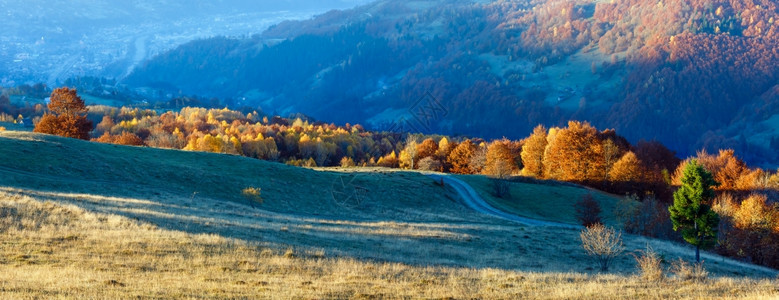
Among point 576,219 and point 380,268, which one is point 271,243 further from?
point 576,219

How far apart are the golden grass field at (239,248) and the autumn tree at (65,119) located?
36.9 m

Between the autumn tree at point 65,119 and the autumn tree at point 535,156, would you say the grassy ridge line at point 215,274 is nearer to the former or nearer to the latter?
the autumn tree at point 65,119

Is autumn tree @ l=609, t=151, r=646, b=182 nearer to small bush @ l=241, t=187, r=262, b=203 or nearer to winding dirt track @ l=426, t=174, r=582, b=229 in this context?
winding dirt track @ l=426, t=174, r=582, b=229

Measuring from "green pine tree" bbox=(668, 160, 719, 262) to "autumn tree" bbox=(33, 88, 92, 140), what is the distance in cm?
9756

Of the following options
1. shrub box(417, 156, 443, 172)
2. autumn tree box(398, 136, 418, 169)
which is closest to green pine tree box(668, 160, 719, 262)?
shrub box(417, 156, 443, 172)

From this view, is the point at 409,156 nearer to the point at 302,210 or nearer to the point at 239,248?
the point at 302,210

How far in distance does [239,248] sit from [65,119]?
3574 inches

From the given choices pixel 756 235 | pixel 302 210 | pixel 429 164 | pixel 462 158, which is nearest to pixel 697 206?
pixel 756 235

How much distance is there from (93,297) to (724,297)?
2521cm

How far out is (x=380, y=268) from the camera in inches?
1196

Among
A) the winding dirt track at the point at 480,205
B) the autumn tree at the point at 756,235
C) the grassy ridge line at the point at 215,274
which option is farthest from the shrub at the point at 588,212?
the grassy ridge line at the point at 215,274

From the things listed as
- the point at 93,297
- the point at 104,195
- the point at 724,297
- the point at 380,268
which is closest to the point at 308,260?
the point at 380,268

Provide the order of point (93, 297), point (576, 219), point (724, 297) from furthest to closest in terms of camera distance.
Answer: point (576, 219)
point (724, 297)
point (93, 297)

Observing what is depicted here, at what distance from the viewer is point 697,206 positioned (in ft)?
159
